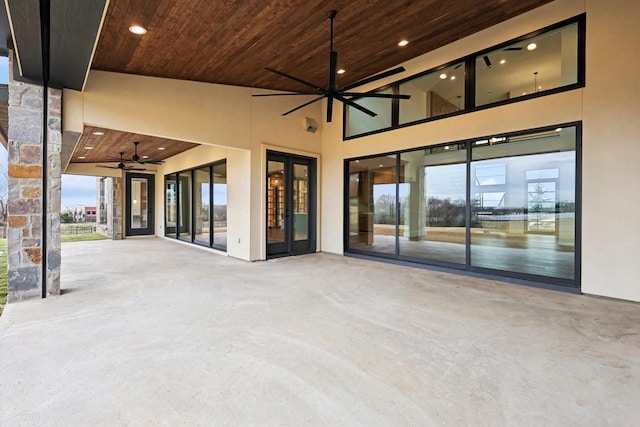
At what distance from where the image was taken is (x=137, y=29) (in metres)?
3.83

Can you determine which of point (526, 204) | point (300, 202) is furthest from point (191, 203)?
point (526, 204)

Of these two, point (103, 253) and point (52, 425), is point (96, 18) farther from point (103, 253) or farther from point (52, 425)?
point (103, 253)

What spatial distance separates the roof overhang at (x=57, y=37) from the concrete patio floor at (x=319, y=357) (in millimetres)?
2782

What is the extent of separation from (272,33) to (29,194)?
384 centimetres

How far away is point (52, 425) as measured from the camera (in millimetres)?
1713

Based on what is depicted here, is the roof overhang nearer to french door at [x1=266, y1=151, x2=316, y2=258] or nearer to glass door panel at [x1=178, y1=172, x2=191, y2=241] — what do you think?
french door at [x1=266, y1=151, x2=316, y2=258]

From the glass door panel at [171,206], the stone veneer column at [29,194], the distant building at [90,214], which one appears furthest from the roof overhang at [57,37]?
the distant building at [90,214]

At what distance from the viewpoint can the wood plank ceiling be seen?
12.0 feet

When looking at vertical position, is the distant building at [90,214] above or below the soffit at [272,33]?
below

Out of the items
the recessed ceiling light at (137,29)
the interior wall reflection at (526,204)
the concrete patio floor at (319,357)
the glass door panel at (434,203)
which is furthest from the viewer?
the glass door panel at (434,203)

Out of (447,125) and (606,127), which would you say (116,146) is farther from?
(606,127)

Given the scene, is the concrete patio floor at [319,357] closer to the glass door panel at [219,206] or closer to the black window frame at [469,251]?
the black window frame at [469,251]

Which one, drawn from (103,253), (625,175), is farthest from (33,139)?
(625,175)

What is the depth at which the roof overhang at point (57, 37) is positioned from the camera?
2.48 metres
